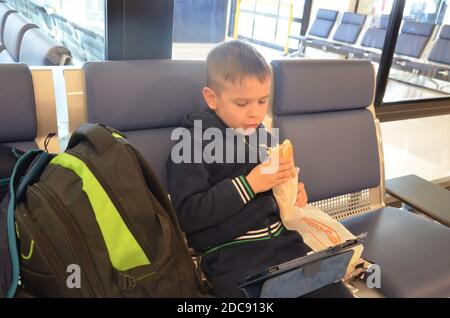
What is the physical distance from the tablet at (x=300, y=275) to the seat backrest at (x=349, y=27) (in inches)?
205

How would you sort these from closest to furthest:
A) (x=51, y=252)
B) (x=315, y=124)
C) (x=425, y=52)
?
1. (x=51, y=252)
2. (x=315, y=124)
3. (x=425, y=52)

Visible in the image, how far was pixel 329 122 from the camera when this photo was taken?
1525 mm

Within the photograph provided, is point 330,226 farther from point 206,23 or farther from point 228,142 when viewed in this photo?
point 206,23

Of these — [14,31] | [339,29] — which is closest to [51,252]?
[14,31]

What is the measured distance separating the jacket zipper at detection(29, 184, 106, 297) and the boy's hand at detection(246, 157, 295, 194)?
18.0 inches

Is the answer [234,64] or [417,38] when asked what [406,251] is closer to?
[234,64]

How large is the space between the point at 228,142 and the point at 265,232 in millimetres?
282

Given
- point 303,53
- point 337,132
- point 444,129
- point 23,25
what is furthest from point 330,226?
point 303,53

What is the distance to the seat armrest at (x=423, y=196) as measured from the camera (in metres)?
1.43

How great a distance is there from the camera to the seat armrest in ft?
4.71

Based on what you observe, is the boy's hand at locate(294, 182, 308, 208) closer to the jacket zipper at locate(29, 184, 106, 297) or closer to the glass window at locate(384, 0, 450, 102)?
the jacket zipper at locate(29, 184, 106, 297)

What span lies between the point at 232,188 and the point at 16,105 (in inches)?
24.1

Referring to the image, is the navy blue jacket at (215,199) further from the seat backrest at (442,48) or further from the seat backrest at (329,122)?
the seat backrest at (442,48)
